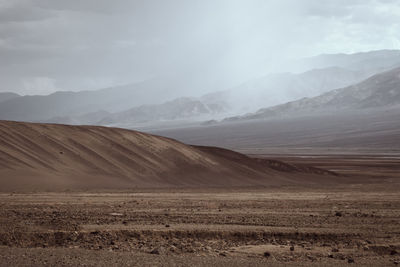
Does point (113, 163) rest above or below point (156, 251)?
above

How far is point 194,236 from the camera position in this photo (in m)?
11.1

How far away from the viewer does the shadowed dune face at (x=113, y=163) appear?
1111 inches

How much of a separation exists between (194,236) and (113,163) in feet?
76.6

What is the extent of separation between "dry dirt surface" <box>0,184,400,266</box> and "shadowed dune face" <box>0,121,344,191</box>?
42.7ft

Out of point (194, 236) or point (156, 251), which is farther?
point (194, 236)

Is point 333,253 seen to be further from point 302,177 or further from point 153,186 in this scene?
point 302,177

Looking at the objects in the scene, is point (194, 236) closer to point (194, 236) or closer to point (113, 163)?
point (194, 236)

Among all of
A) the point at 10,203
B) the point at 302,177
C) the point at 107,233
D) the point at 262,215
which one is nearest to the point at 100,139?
the point at 302,177

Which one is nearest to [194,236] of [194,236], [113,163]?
[194,236]

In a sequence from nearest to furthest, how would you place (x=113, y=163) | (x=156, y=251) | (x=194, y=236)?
(x=156, y=251), (x=194, y=236), (x=113, y=163)

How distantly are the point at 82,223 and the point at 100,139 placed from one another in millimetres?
25747

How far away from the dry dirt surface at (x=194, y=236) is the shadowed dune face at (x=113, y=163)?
13.0 m

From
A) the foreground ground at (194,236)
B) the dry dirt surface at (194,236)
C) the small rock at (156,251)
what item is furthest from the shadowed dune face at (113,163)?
the small rock at (156,251)

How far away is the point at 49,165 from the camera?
30.2m
